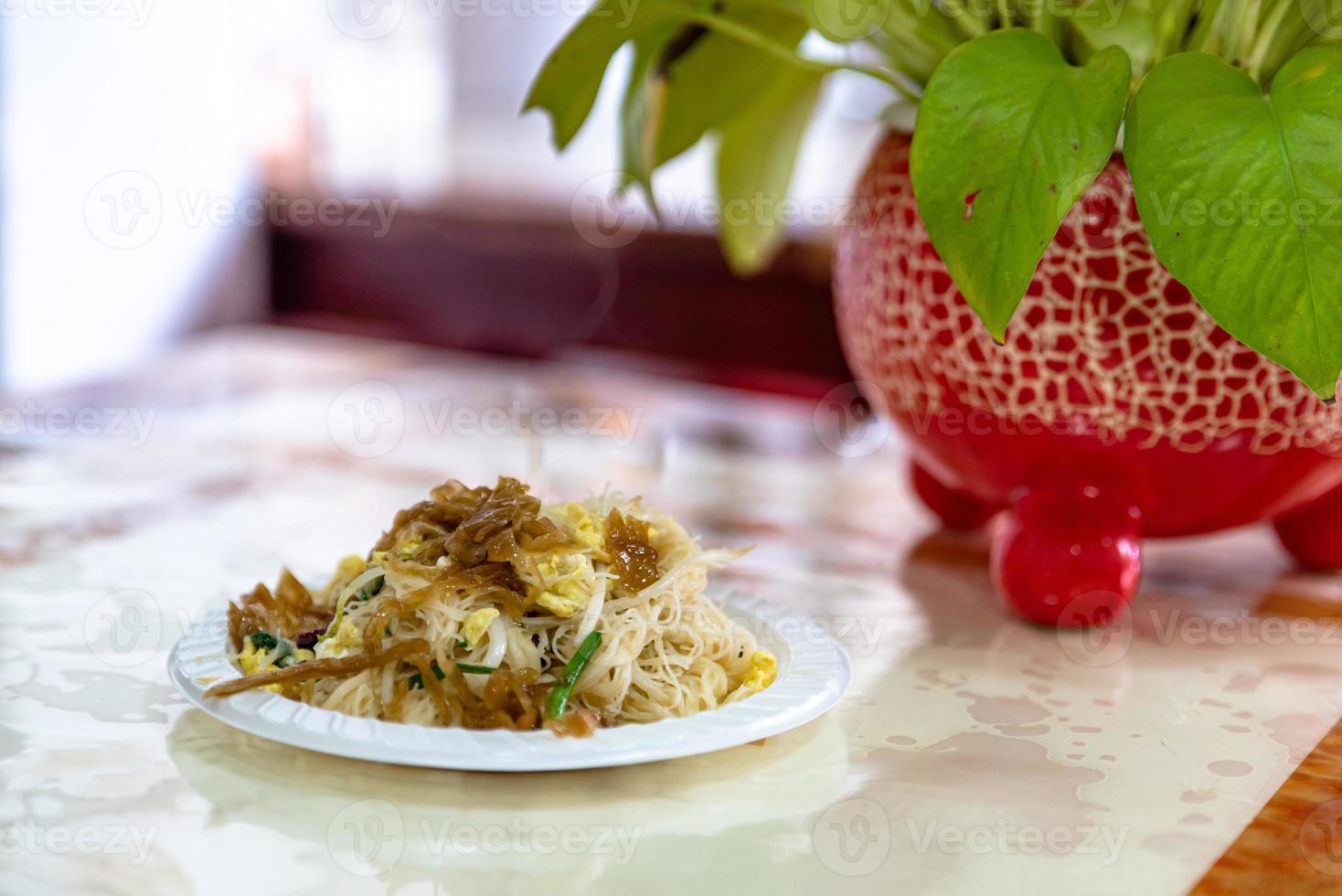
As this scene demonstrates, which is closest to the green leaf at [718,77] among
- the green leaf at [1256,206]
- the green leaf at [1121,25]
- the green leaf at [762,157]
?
the green leaf at [762,157]

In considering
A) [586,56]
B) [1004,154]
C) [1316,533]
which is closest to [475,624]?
[1004,154]

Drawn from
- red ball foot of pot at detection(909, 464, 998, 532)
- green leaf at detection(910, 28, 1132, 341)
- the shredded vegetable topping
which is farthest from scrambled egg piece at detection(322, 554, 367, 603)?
red ball foot of pot at detection(909, 464, 998, 532)

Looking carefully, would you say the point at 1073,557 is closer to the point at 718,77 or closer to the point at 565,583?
the point at 565,583

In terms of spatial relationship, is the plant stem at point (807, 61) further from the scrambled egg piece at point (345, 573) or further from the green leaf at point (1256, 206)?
the scrambled egg piece at point (345, 573)

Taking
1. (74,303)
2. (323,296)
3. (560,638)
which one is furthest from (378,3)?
(560,638)

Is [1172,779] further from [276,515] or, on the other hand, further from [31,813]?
[276,515]
